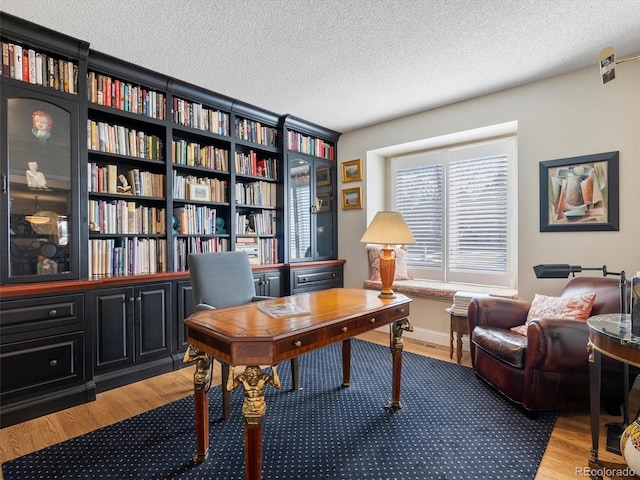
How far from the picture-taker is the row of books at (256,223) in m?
3.67

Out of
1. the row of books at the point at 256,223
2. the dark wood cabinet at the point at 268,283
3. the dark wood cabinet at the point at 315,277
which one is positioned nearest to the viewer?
the dark wood cabinet at the point at 268,283

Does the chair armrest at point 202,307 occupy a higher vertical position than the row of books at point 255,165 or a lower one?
lower

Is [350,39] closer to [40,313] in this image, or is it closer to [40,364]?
[40,313]

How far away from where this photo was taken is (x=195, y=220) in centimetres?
324

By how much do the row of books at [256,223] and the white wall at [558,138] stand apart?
5.89ft

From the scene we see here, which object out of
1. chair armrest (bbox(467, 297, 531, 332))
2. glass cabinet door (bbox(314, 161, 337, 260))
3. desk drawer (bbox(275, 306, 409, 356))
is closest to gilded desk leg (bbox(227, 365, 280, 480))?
desk drawer (bbox(275, 306, 409, 356))

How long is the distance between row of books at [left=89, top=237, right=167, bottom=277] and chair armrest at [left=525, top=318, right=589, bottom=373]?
2.90 m

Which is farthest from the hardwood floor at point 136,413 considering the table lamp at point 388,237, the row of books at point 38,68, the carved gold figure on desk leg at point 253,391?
the row of books at point 38,68

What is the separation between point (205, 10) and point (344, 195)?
2.77 meters

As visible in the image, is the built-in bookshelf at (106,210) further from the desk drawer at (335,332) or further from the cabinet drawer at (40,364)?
the desk drawer at (335,332)

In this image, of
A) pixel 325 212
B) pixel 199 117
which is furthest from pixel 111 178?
pixel 325 212

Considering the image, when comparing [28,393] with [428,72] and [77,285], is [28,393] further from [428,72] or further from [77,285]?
[428,72]

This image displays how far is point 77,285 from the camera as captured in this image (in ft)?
7.55

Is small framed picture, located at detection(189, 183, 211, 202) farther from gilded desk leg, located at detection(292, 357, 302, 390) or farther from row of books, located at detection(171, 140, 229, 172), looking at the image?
gilded desk leg, located at detection(292, 357, 302, 390)
